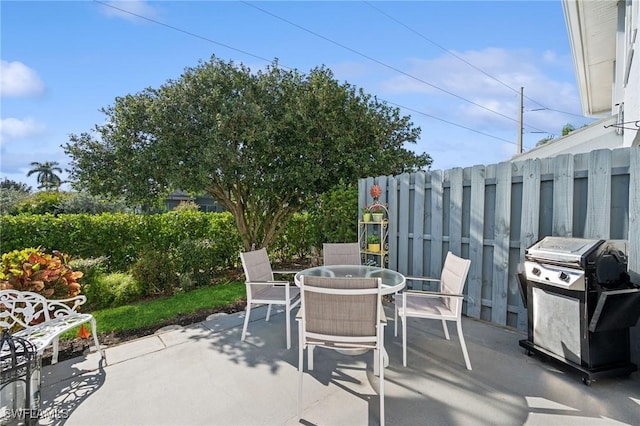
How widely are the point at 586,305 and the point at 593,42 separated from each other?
711cm

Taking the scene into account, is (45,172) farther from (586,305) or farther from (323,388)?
(586,305)

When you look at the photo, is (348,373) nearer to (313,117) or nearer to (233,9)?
(313,117)

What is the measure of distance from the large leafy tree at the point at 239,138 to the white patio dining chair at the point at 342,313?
4090mm

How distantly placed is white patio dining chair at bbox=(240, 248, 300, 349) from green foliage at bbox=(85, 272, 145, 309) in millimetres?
2814

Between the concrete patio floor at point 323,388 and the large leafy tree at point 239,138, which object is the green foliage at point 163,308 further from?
the large leafy tree at point 239,138

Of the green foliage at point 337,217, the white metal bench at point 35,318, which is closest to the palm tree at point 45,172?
the green foliage at point 337,217

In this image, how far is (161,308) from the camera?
4.70 metres

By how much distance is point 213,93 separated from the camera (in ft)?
18.6

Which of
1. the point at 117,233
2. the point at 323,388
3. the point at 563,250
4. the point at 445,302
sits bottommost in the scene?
the point at 323,388

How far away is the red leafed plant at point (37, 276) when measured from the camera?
3117 millimetres

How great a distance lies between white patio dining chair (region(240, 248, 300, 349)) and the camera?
10.9 feet

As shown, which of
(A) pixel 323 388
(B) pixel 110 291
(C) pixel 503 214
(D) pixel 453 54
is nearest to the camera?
(A) pixel 323 388

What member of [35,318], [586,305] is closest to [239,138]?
[35,318]

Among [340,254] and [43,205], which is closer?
[340,254]
